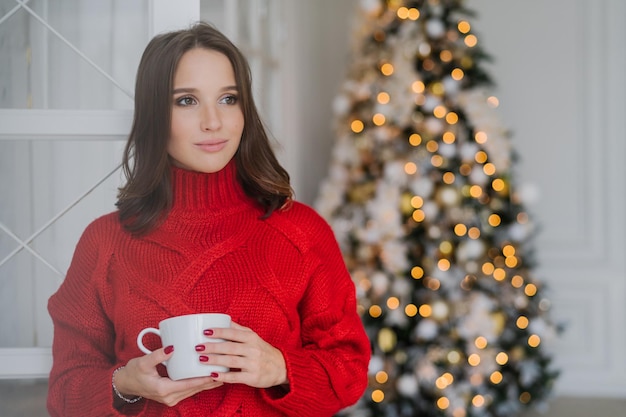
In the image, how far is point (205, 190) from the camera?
1.20 m

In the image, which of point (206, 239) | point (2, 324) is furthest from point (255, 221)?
point (2, 324)

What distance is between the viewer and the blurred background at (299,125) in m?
1.30

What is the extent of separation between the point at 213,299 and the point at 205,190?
195mm

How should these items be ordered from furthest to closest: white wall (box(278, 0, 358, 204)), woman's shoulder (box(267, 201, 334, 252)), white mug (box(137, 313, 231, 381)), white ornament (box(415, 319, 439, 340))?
white wall (box(278, 0, 358, 204)), white ornament (box(415, 319, 439, 340)), woman's shoulder (box(267, 201, 334, 252)), white mug (box(137, 313, 231, 381))

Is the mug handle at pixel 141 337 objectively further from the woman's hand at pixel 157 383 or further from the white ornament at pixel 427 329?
the white ornament at pixel 427 329

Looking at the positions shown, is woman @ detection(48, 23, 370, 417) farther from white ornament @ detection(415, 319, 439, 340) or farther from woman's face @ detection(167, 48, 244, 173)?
white ornament @ detection(415, 319, 439, 340)

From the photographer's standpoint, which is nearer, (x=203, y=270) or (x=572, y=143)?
(x=203, y=270)

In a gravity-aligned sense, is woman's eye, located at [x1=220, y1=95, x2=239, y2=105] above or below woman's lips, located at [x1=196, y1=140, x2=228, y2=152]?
above

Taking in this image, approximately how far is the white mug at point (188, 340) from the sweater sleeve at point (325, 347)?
154 millimetres

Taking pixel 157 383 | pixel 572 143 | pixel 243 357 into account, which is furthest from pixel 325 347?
pixel 572 143

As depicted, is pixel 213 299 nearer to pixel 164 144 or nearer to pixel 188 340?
pixel 188 340

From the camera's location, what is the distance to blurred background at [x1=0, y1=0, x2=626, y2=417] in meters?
1.30

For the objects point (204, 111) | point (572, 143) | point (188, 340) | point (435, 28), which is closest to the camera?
point (188, 340)

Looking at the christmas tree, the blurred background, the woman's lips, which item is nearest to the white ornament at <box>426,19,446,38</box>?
the christmas tree
